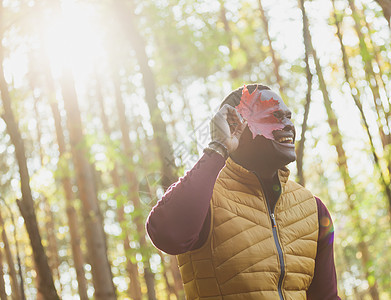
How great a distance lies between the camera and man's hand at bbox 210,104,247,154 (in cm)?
188

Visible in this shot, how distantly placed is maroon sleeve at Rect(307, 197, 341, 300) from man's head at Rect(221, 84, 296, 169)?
39cm

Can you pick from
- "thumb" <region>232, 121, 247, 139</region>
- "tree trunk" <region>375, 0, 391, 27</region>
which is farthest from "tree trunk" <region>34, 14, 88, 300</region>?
"thumb" <region>232, 121, 247, 139</region>

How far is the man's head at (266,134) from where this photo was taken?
80.4 inches

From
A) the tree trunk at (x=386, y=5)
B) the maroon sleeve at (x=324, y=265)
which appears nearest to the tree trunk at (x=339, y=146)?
the tree trunk at (x=386, y=5)

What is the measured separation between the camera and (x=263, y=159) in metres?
2.15

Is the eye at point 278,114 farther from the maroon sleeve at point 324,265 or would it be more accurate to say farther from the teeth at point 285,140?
the maroon sleeve at point 324,265

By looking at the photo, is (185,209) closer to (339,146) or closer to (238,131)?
(238,131)

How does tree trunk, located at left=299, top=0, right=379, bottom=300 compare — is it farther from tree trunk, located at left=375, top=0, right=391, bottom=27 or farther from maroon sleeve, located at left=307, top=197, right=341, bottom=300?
maroon sleeve, located at left=307, top=197, right=341, bottom=300

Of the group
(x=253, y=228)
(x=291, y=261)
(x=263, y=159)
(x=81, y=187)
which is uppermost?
(x=81, y=187)

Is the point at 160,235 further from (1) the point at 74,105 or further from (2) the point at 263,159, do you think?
(1) the point at 74,105

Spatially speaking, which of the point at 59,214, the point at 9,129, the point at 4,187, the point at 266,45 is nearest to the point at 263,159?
the point at 9,129

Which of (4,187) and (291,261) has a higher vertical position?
(4,187)

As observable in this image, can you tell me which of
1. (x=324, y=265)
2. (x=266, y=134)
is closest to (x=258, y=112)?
(x=266, y=134)

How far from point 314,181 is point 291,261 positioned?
24224 mm
